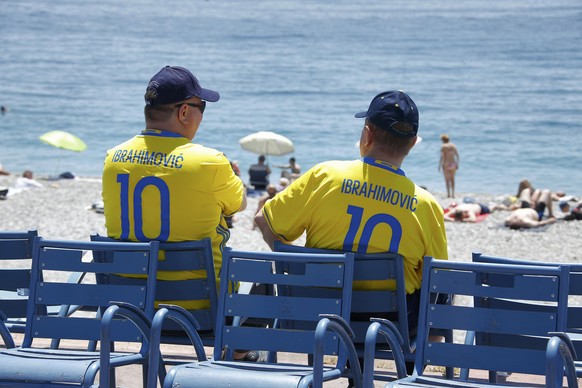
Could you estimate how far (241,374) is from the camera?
3338 millimetres

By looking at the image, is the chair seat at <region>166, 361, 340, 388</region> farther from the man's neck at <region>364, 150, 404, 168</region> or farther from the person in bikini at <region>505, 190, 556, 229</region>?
the person in bikini at <region>505, 190, 556, 229</region>

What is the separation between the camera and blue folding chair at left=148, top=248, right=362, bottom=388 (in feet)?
11.2

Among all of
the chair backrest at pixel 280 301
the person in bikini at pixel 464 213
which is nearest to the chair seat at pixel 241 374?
the chair backrest at pixel 280 301

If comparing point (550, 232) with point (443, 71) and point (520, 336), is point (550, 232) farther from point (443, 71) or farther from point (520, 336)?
point (443, 71)

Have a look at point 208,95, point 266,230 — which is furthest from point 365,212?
point 208,95

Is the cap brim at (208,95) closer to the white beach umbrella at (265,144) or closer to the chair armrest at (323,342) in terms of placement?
the chair armrest at (323,342)

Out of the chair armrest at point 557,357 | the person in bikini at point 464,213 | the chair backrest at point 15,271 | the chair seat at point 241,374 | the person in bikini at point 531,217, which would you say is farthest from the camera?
the person in bikini at point 464,213

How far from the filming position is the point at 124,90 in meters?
53.1

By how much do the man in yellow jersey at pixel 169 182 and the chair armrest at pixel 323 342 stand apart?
0.79m

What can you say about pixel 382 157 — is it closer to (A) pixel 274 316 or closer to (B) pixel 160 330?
(A) pixel 274 316

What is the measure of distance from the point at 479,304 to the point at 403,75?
2118 inches

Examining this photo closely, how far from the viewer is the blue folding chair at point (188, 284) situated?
3910 mm

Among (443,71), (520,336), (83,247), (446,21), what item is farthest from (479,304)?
(446,21)

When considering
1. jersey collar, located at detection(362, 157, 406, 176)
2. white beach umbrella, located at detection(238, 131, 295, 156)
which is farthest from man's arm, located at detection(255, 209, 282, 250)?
white beach umbrella, located at detection(238, 131, 295, 156)
